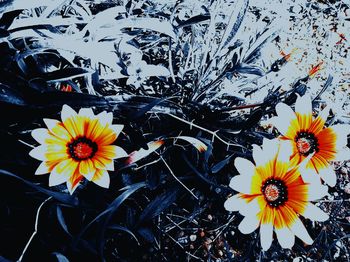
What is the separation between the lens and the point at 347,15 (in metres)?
1.42

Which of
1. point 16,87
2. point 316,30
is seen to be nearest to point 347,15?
point 316,30

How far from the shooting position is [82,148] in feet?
2.22

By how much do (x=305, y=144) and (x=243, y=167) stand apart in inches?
6.5

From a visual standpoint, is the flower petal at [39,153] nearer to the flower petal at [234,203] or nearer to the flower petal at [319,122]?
the flower petal at [234,203]

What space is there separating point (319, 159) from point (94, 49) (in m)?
0.54

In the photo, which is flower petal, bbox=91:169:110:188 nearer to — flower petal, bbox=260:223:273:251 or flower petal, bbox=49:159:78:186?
flower petal, bbox=49:159:78:186

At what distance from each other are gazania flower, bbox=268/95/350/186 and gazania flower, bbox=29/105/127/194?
329 mm

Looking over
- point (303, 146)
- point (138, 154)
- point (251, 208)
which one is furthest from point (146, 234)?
point (303, 146)

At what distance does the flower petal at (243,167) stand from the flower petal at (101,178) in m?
0.24

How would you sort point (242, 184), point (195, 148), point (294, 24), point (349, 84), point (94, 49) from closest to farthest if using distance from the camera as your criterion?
point (242, 184) → point (94, 49) → point (195, 148) → point (349, 84) → point (294, 24)

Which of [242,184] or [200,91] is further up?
[200,91]

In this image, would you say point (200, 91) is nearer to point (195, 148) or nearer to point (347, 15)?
point (195, 148)

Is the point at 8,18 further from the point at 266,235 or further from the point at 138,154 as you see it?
the point at 266,235

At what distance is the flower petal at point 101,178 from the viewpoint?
0.64m
